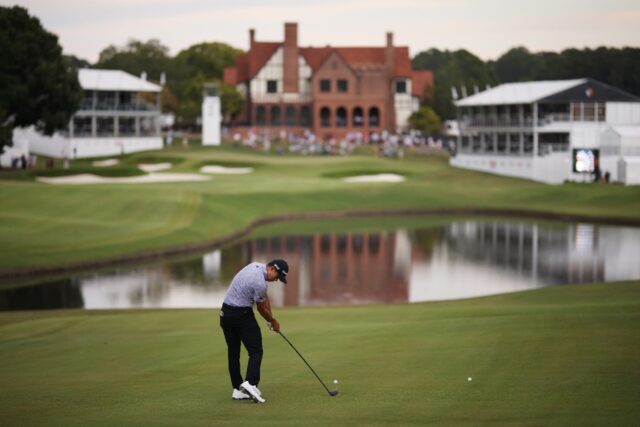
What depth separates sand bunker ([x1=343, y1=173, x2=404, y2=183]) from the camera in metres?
86.8

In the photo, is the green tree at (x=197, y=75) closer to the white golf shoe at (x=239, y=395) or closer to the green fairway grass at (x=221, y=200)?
the green fairway grass at (x=221, y=200)

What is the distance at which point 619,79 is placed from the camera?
364 ft

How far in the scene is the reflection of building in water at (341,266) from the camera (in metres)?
40.7

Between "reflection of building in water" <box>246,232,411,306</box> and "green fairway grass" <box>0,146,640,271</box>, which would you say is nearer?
"reflection of building in water" <box>246,232,411,306</box>

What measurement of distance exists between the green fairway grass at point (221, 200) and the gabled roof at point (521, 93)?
6.69 metres

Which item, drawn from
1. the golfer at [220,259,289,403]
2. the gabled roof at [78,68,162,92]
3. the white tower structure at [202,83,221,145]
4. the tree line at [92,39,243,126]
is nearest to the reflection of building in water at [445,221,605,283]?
the golfer at [220,259,289,403]

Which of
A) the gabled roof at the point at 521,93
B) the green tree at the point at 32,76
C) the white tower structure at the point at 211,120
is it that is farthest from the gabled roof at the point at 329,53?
the green tree at the point at 32,76

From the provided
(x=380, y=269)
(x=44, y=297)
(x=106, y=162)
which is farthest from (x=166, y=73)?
(x=44, y=297)

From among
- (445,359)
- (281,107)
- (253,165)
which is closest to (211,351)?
(445,359)

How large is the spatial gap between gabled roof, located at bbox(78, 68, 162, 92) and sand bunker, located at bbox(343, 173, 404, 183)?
37345 millimetres

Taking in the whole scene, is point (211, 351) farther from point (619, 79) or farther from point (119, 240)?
point (619, 79)

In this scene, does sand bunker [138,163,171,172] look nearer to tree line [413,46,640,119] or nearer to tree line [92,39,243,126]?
tree line [413,46,640,119]

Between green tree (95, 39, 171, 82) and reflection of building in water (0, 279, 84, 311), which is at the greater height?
green tree (95, 39, 171, 82)

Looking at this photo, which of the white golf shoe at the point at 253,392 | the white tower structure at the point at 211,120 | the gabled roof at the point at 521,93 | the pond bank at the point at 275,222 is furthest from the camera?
the white tower structure at the point at 211,120
